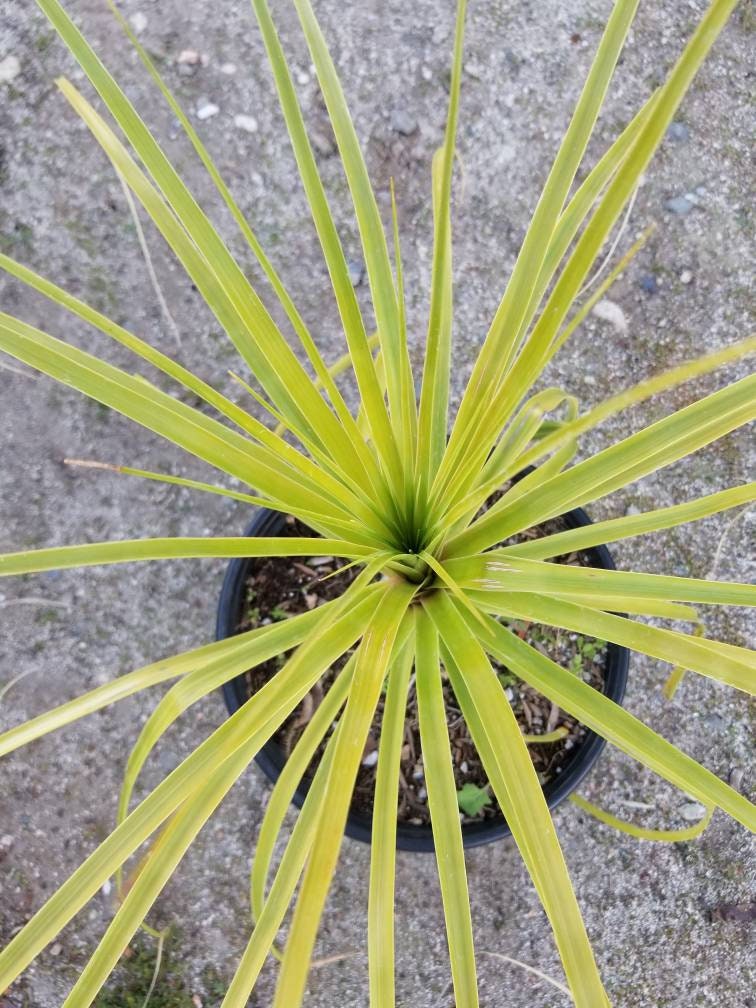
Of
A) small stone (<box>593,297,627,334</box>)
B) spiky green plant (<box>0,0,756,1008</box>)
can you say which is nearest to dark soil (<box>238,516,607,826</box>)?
spiky green plant (<box>0,0,756,1008</box>)

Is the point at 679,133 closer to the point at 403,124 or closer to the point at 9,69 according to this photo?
the point at 403,124

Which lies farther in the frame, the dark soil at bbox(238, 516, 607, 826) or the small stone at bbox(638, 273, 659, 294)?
the small stone at bbox(638, 273, 659, 294)

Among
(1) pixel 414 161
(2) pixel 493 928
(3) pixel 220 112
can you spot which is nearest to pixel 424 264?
(1) pixel 414 161

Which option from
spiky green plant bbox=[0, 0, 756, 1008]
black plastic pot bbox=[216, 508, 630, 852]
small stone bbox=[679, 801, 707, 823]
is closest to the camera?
spiky green plant bbox=[0, 0, 756, 1008]

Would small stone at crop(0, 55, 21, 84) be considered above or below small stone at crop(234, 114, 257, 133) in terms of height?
below

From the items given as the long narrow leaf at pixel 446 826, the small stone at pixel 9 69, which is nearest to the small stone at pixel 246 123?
the small stone at pixel 9 69

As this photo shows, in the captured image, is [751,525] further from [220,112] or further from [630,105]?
[220,112]

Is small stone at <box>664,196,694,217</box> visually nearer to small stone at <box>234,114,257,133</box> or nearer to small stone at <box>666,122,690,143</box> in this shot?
small stone at <box>666,122,690,143</box>
